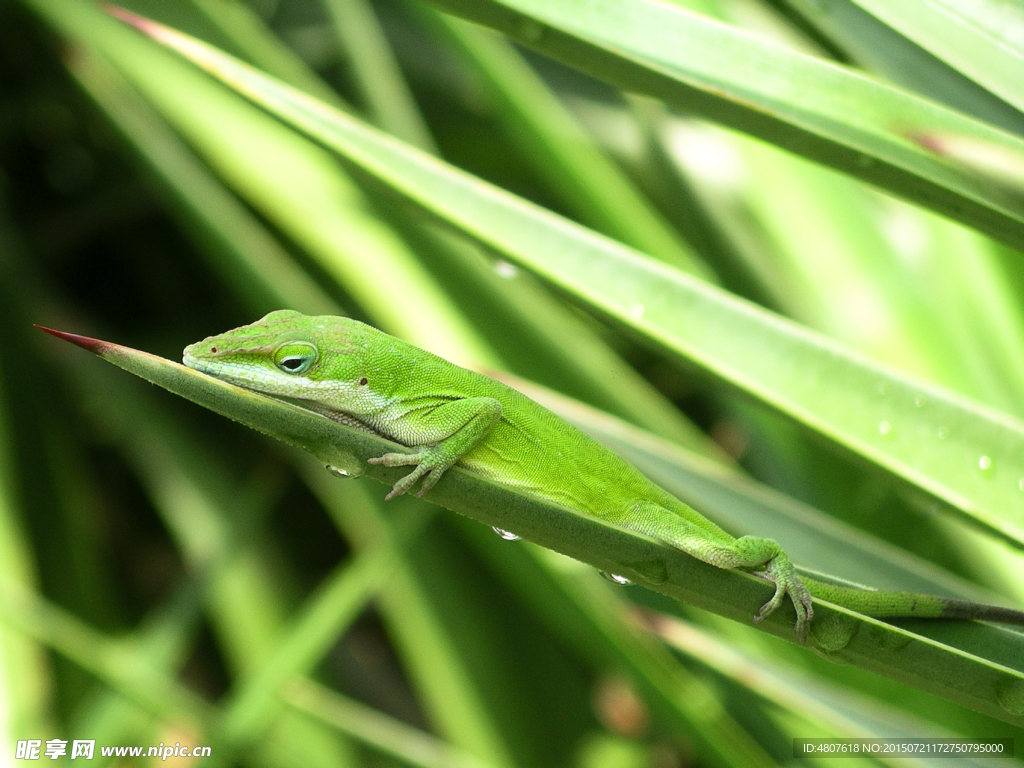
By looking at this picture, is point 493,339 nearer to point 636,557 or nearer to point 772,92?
point 772,92

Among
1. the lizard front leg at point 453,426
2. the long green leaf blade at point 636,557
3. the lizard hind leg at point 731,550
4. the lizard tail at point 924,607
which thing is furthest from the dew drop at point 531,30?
the lizard tail at point 924,607

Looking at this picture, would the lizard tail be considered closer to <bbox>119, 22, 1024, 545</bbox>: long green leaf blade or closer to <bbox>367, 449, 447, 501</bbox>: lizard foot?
<bbox>119, 22, 1024, 545</bbox>: long green leaf blade

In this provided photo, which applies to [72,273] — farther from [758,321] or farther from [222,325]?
[758,321]

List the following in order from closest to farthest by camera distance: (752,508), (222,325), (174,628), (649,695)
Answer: (752,508)
(649,695)
(174,628)
(222,325)

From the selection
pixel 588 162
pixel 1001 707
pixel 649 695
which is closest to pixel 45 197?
pixel 588 162

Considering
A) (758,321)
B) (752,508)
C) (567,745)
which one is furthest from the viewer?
(567,745)

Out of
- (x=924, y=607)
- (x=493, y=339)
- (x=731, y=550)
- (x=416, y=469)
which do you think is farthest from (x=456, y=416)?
(x=493, y=339)

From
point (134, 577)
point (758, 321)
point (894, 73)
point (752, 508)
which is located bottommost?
point (134, 577)

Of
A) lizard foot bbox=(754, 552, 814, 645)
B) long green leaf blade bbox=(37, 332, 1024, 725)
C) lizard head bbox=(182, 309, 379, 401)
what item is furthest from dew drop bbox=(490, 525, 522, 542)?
lizard head bbox=(182, 309, 379, 401)
